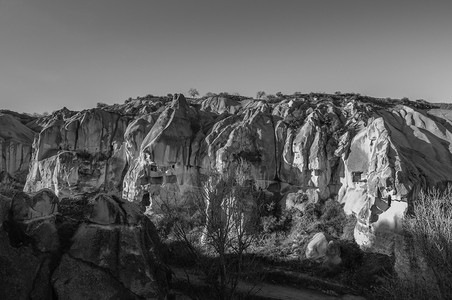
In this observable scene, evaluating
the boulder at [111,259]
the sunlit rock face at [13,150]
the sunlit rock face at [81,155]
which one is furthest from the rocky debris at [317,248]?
the sunlit rock face at [13,150]

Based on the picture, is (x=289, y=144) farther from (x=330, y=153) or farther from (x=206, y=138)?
(x=206, y=138)

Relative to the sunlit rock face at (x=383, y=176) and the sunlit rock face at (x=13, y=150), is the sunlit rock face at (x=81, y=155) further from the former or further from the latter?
the sunlit rock face at (x=383, y=176)

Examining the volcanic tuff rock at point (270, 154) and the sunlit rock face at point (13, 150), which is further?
the sunlit rock face at point (13, 150)

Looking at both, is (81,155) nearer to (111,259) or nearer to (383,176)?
(111,259)

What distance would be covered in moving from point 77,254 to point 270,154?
1024 inches

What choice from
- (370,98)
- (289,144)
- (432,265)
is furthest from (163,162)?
(370,98)

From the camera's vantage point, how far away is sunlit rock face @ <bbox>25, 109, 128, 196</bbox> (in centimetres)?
4325

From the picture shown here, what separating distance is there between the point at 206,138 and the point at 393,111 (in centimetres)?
3058

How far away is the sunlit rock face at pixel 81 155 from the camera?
43250 millimetres

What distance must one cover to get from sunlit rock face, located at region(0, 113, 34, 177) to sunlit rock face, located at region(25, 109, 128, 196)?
11490 millimetres

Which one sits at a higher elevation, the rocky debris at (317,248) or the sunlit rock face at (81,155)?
the sunlit rock face at (81,155)

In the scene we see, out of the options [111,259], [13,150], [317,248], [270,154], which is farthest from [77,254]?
[13,150]

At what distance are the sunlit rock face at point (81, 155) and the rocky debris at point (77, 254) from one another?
A: 1097 inches

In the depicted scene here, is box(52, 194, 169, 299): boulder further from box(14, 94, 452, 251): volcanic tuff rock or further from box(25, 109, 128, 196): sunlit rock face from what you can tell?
box(25, 109, 128, 196): sunlit rock face
